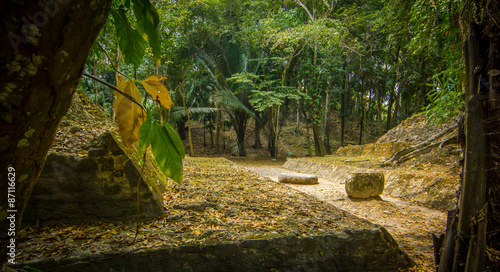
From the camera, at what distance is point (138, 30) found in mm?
706

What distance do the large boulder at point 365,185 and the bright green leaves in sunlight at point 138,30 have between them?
4.85 meters

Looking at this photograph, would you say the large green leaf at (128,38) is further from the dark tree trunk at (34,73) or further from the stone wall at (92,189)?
the stone wall at (92,189)

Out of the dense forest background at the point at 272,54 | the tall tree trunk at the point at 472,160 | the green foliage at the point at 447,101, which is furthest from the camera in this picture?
the dense forest background at the point at 272,54

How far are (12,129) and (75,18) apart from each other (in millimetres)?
226

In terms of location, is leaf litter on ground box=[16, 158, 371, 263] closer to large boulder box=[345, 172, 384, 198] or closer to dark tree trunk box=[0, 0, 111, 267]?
dark tree trunk box=[0, 0, 111, 267]

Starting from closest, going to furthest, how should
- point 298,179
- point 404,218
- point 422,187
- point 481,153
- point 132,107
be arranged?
point 132,107 < point 481,153 < point 404,218 < point 422,187 < point 298,179

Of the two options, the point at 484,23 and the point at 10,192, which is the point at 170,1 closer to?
the point at 484,23

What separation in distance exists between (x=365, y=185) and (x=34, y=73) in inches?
205

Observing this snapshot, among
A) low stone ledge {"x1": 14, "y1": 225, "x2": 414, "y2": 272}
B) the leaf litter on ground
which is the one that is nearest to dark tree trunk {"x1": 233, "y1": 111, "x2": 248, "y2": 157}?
the leaf litter on ground

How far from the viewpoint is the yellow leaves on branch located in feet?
1.80

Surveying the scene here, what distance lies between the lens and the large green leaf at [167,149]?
24.0 inches

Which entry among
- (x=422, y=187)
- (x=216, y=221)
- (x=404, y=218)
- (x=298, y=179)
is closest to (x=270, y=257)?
(x=216, y=221)

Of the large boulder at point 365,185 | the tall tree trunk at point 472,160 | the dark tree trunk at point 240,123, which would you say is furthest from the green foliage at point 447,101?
the dark tree trunk at point 240,123

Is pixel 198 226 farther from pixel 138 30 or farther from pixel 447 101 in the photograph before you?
pixel 447 101
